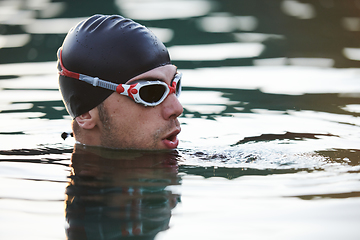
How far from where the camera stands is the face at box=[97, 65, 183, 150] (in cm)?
495

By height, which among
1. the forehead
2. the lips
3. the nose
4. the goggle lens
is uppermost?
the forehead

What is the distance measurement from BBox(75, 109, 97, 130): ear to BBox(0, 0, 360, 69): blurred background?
5.10 m

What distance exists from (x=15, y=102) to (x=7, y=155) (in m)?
2.96

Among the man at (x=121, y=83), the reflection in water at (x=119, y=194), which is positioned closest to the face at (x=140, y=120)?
the man at (x=121, y=83)

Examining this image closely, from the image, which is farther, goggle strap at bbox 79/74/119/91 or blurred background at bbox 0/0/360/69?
blurred background at bbox 0/0/360/69

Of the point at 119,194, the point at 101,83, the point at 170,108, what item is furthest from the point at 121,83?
the point at 119,194

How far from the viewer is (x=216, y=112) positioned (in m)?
7.29

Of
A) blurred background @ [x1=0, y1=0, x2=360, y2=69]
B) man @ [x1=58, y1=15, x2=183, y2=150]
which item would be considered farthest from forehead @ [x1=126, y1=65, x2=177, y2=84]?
blurred background @ [x1=0, y1=0, x2=360, y2=69]

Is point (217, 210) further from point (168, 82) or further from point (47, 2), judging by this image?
point (47, 2)

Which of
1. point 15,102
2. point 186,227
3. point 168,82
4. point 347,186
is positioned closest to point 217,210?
point 186,227

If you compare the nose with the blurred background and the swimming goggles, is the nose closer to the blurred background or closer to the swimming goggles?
the swimming goggles

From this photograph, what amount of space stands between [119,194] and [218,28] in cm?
960

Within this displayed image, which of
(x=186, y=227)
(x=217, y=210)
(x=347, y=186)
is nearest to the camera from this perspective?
(x=186, y=227)

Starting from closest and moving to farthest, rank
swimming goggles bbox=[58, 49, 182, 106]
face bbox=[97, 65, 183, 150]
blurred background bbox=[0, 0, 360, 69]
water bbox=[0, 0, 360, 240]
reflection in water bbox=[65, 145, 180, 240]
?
reflection in water bbox=[65, 145, 180, 240], water bbox=[0, 0, 360, 240], swimming goggles bbox=[58, 49, 182, 106], face bbox=[97, 65, 183, 150], blurred background bbox=[0, 0, 360, 69]
